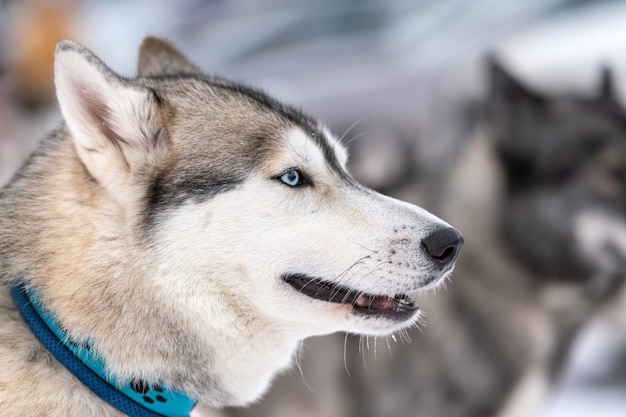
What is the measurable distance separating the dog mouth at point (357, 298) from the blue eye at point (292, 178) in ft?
0.76

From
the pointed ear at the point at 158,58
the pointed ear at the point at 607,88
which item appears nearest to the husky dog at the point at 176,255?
the pointed ear at the point at 158,58

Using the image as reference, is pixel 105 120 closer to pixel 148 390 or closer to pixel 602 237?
pixel 148 390

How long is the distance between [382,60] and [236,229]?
4744 millimetres

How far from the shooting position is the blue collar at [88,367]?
184cm

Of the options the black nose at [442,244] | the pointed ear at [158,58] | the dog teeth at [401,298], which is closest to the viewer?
the black nose at [442,244]

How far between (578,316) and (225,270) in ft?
8.22

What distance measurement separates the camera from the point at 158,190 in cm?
195

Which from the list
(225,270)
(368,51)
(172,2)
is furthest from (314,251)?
(172,2)

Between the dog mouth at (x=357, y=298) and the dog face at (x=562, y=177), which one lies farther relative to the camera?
the dog face at (x=562, y=177)

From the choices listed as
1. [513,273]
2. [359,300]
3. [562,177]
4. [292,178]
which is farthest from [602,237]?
[292,178]

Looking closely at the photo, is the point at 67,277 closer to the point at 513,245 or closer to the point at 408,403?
the point at 408,403

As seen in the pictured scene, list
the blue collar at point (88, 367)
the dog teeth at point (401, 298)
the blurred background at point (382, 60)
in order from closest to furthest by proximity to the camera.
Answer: the blue collar at point (88, 367)
the dog teeth at point (401, 298)
the blurred background at point (382, 60)

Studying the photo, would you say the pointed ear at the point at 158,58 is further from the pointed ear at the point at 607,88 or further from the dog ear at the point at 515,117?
the pointed ear at the point at 607,88

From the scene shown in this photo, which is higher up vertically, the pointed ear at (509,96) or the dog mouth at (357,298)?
the pointed ear at (509,96)
